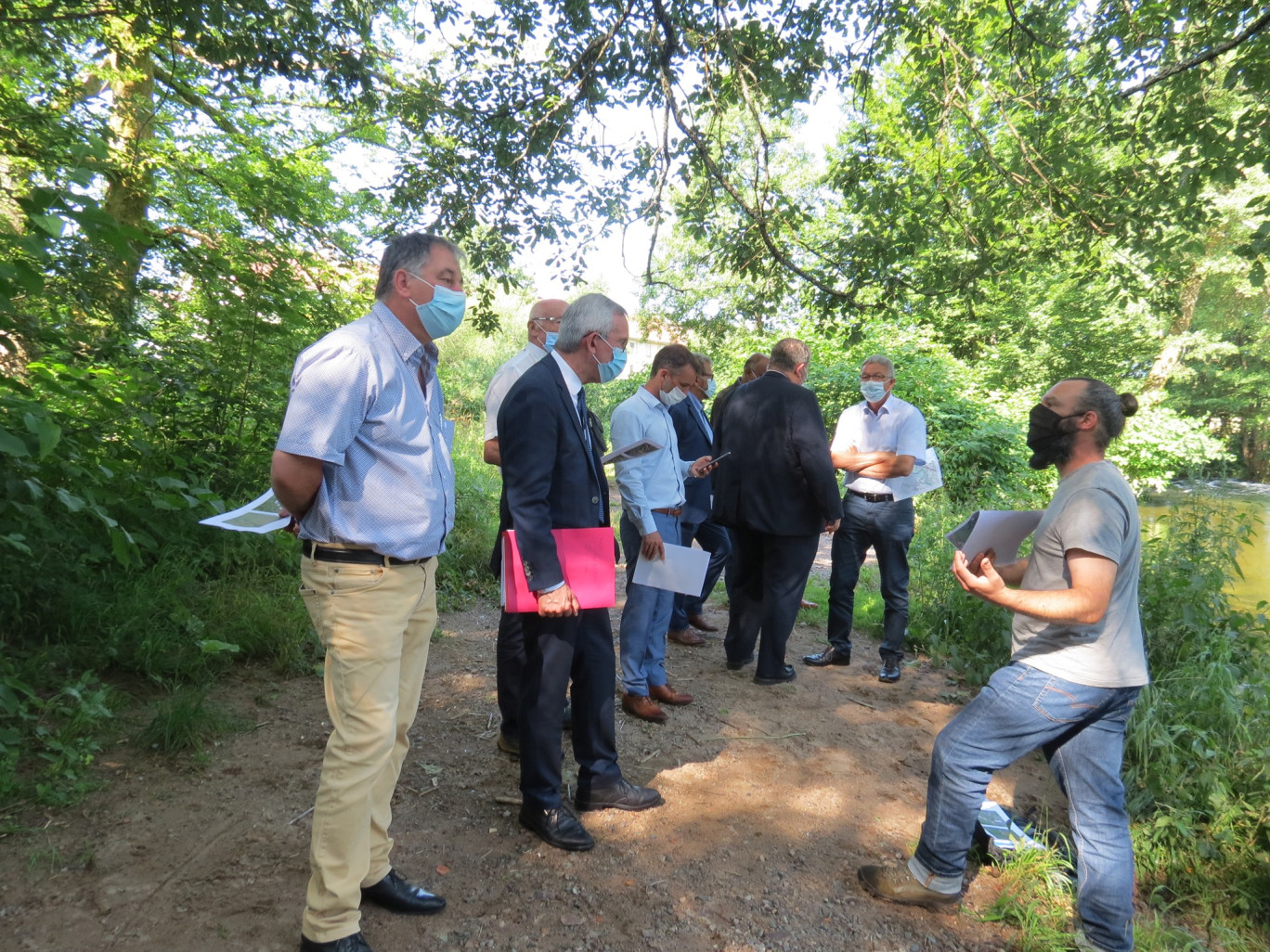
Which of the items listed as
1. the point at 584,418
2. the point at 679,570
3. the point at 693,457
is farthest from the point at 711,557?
the point at 584,418

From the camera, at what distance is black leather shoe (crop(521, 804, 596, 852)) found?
304cm

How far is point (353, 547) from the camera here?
223 cm

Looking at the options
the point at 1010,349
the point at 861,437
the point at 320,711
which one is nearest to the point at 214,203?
the point at 320,711

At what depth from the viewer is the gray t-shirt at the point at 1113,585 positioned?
242cm

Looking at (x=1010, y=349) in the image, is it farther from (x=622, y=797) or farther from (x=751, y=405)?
(x=622, y=797)

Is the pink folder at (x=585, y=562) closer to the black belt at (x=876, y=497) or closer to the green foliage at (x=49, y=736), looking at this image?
the green foliage at (x=49, y=736)

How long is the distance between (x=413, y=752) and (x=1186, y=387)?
106 feet

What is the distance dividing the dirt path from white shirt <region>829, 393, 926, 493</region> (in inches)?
70.0

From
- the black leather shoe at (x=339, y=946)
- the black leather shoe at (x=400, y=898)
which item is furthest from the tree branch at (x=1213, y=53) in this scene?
the black leather shoe at (x=339, y=946)

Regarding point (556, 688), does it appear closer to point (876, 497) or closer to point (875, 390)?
point (876, 497)

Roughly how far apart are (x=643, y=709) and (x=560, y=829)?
57.4 inches

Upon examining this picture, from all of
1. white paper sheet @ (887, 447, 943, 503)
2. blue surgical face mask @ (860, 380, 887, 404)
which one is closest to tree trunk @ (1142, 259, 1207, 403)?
white paper sheet @ (887, 447, 943, 503)

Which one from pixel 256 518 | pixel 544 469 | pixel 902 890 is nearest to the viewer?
pixel 256 518

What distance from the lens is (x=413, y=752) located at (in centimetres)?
386
